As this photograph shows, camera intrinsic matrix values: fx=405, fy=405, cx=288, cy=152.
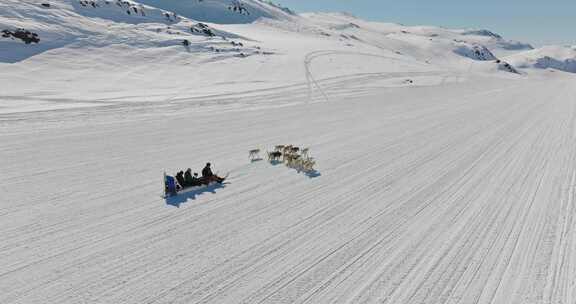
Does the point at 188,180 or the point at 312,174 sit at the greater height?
the point at 188,180

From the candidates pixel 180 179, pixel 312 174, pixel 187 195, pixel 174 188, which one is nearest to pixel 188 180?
pixel 180 179

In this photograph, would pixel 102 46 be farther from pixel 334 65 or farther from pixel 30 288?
pixel 30 288

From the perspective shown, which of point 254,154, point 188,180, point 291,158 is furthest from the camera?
point 254,154

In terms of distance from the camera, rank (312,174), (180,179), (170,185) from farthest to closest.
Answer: (312,174) < (180,179) < (170,185)

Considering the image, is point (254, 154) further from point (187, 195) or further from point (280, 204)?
point (280, 204)

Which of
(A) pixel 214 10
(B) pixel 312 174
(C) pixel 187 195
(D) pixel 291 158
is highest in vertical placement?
(A) pixel 214 10

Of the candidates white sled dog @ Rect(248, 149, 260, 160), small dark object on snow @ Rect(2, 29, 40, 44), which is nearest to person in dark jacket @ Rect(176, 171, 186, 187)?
white sled dog @ Rect(248, 149, 260, 160)

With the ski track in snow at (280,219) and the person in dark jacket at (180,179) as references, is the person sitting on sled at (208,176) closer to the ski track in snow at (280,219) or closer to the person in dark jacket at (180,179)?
the ski track in snow at (280,219)

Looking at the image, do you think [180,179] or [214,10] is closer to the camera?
[180,179]

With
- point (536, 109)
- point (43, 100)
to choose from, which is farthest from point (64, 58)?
point (536, 109)
